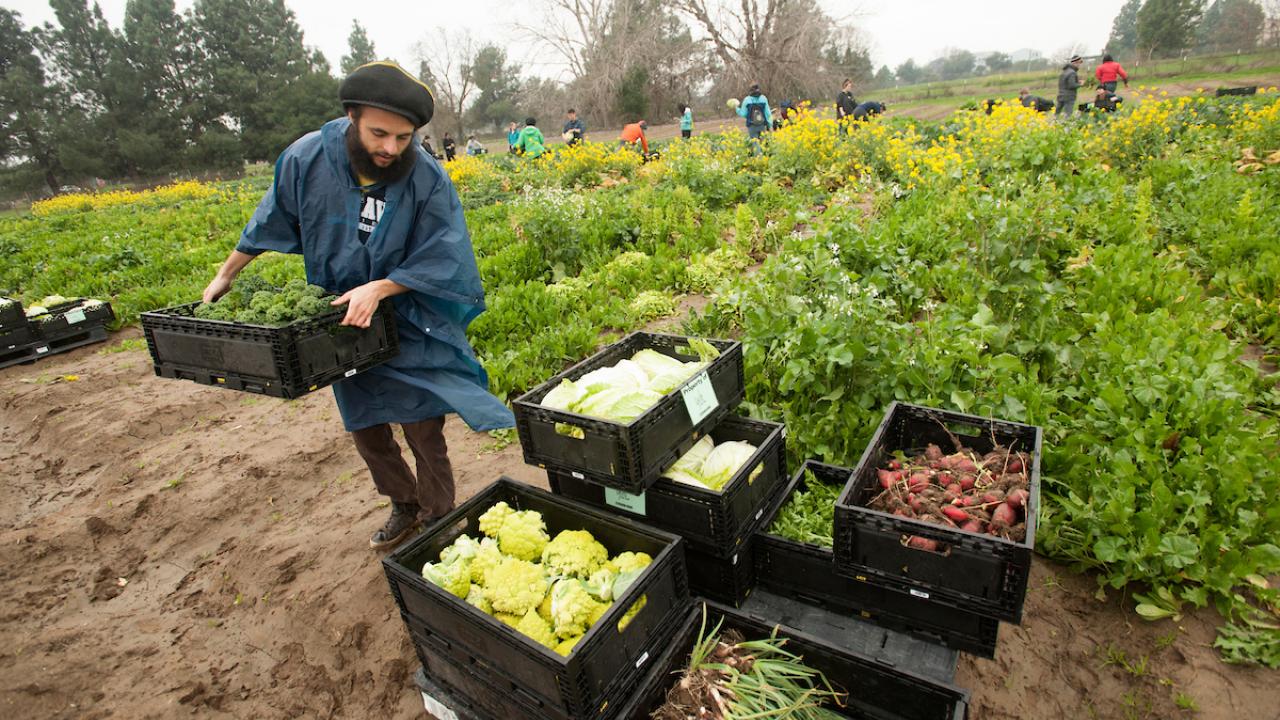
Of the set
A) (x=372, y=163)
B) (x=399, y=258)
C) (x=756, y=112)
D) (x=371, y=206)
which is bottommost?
(x=399, y=258)

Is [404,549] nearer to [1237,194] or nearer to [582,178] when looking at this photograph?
[1237,194]

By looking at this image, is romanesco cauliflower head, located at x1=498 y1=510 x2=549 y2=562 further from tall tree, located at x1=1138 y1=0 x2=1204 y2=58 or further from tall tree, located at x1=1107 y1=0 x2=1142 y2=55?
tall tree, located at x1=1107 y1=0 x2=1142 y2=55

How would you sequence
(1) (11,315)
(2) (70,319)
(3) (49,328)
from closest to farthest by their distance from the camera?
(1) (11,315) < (3) (49,328) < (2) (70,319)

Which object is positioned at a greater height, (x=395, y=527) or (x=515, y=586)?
(x=515, y=586)

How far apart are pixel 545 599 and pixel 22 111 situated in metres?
55.2

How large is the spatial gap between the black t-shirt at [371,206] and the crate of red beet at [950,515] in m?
2.34

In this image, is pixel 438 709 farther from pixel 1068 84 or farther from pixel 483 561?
pixel 1068 84

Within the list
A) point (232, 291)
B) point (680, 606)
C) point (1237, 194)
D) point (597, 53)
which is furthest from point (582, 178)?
point (597, 53)

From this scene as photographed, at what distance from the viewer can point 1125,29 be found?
70625 millimetres

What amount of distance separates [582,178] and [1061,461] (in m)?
13.5

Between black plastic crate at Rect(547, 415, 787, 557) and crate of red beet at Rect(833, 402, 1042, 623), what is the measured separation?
1.39 ft

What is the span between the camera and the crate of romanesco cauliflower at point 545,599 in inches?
78.0

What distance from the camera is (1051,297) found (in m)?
4.21

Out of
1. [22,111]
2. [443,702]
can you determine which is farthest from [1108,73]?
[22,111]
